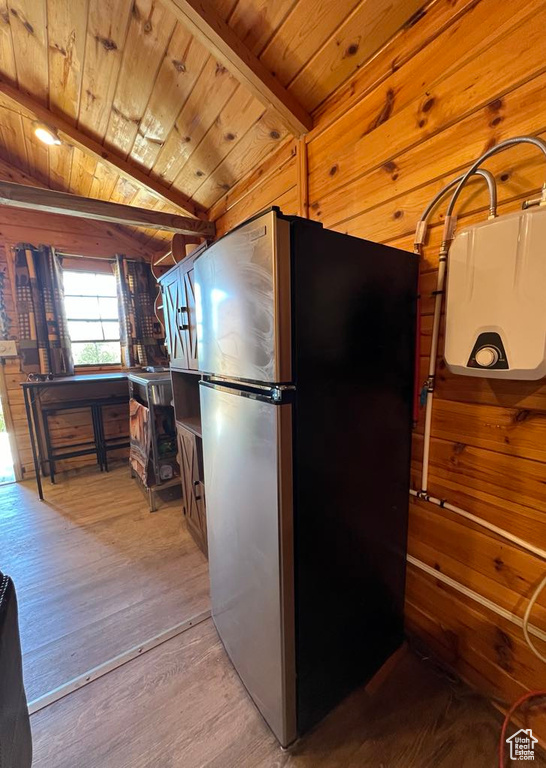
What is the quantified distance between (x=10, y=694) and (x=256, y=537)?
609 mm

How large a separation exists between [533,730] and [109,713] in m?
1.49

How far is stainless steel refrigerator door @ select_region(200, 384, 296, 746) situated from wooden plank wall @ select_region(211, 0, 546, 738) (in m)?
0.70

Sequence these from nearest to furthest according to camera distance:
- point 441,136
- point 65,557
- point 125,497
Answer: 1. point 441,136
2. point 65,557
3. point 125,497

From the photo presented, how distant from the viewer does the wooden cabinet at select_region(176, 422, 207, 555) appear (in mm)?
1797

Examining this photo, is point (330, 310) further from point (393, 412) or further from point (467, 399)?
point (467, 399)

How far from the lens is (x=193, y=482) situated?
6.26ft

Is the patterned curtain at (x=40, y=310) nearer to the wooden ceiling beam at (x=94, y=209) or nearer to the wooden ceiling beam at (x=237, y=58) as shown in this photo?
the wooden ceiling beam at (x=94, y=209)

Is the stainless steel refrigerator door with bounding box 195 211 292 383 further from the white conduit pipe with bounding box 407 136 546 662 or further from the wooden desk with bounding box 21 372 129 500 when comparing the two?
the wooden desk with bounding box 21 372 129 500

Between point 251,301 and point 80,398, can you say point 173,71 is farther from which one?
point 80,398

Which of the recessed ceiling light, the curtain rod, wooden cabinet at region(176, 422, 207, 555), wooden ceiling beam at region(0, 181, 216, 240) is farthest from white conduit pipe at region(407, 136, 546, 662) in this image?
the curtain rod

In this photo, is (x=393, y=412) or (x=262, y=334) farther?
(x=393, y=412)

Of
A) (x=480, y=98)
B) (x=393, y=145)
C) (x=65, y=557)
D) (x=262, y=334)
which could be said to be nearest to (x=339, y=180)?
(x=393, y=145)

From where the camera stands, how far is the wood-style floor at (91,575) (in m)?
1.43

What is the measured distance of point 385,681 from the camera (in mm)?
1248
